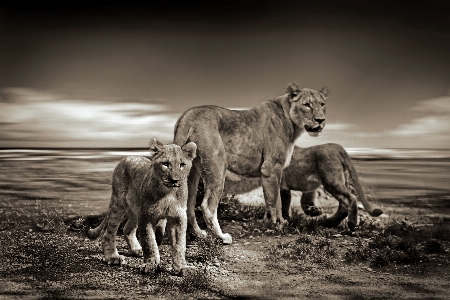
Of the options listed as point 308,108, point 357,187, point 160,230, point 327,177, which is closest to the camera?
point 160,230

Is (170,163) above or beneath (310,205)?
above

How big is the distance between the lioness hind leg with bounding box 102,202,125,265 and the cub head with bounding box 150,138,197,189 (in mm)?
558

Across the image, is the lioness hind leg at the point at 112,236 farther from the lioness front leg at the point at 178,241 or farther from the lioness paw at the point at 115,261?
the lioness front leg at the point at 178,241

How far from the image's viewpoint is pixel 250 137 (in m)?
5.42

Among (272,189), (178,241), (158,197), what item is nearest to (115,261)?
(178,241)

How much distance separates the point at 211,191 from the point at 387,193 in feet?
10.8

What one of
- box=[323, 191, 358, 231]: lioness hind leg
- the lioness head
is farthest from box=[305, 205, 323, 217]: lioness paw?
the lioness head

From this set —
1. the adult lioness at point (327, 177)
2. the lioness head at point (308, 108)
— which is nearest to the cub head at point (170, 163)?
the lioness head at point (308, 108)

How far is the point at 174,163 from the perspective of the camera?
3.91 m

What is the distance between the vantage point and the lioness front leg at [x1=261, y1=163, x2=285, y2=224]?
5.41 meters

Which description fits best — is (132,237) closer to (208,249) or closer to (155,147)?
(208,249)

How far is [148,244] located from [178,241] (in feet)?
0.74

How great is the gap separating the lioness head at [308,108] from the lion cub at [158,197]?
5.54 feet

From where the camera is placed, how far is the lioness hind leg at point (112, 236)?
431 centimetres
